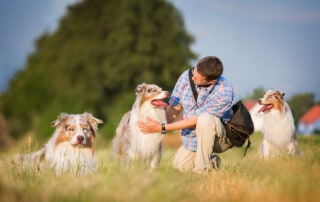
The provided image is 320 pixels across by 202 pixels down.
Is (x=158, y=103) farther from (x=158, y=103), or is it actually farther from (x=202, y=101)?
(x=202, y=101)

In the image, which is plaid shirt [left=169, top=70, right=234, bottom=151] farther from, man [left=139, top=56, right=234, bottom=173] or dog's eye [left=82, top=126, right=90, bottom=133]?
dog's eye [left=82, top=126, right=90, bottom=133]

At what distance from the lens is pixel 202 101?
26.3 ft

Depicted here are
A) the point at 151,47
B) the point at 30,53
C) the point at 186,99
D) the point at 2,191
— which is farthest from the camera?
the point at 30,53

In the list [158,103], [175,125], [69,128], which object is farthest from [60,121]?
[158,103]

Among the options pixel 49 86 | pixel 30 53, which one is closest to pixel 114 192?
pixel 49 86

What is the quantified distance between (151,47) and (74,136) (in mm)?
24529

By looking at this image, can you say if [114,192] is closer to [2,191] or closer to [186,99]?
[2,191]

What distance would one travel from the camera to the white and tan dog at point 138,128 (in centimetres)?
879

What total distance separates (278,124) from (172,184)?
439 cm

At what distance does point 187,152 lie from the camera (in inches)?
335

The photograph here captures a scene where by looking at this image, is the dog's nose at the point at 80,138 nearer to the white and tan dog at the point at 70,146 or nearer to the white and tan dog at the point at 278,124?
the white and tan dog at the point at 70,146

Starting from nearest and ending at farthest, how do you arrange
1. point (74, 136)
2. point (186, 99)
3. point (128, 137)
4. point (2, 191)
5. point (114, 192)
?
point (2, 191)
point (114, 192)
point (74, 136)
point (186, 99)
point (128, 137)

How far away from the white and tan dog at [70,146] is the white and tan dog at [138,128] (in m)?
1.14

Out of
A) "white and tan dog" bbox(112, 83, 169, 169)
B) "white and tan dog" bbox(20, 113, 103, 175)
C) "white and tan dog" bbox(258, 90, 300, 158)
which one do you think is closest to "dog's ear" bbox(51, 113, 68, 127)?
"white and tan dog" bbox(20, 113, 103, 175)
